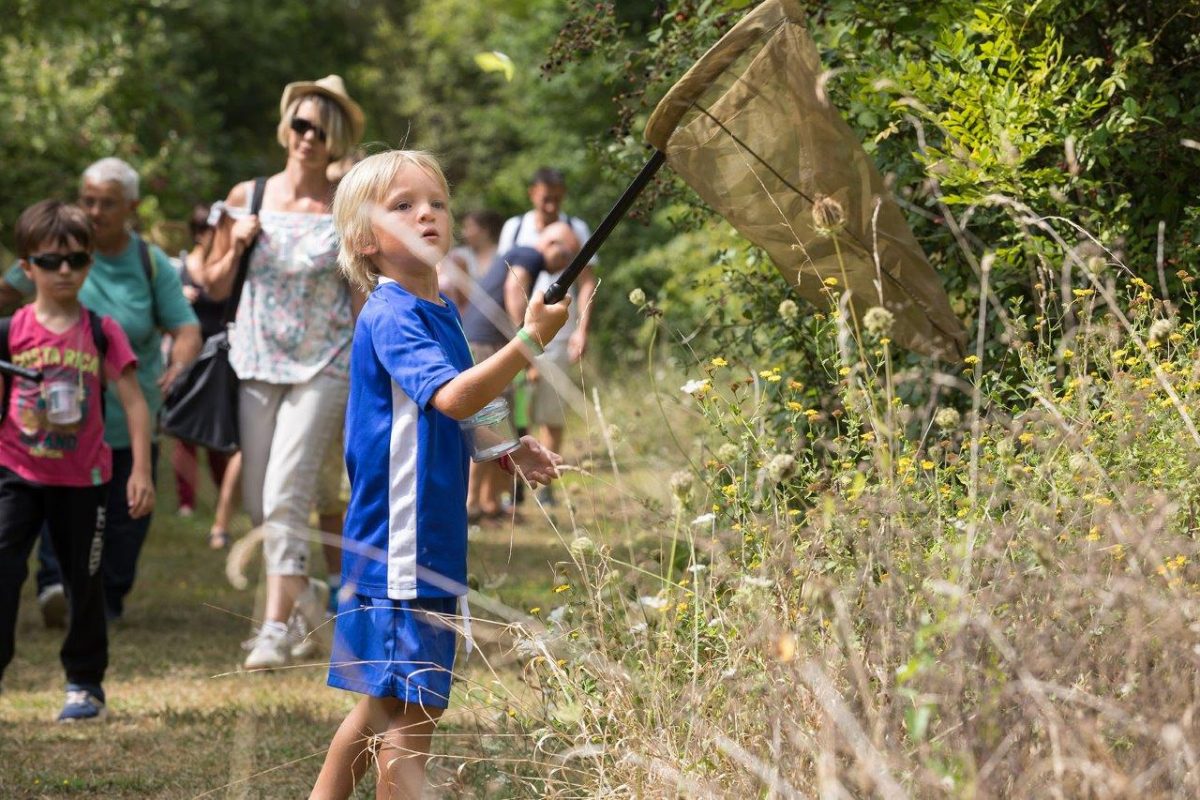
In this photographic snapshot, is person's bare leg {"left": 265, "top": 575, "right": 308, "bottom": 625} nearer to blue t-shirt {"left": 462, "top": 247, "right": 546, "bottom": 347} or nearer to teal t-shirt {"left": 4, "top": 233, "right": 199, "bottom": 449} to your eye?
teal t-shirt {"left": 4, "top": 233, "right": 199, "bottom": 449}

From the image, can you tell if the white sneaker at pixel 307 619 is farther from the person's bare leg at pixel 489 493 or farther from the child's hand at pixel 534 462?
the person's bare leg at pixel 489 493

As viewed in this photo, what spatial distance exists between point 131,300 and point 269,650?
1.81 metres

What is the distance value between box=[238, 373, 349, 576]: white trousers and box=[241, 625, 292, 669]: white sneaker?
242mm

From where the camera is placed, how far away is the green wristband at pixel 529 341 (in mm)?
3172

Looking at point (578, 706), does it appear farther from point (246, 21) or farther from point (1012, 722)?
point (246, 21)

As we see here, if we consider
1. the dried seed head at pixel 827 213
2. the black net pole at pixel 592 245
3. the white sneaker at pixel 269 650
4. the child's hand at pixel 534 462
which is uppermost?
the dried seed head at pixel 827 213

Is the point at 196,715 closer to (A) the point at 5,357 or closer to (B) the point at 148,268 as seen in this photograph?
(A) the point at 5,357

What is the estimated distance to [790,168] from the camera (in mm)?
3996

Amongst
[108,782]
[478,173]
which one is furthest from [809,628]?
[478,173]

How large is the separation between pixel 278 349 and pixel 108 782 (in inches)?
83.5

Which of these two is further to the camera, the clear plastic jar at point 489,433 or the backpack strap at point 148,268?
the backpack strap at point 148,268

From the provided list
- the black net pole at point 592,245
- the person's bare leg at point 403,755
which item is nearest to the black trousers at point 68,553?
the person's bare leg at point 403,755

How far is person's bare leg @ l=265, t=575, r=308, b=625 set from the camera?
6145 mm

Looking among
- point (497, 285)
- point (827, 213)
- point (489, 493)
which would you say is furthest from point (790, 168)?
point (489, 493)
